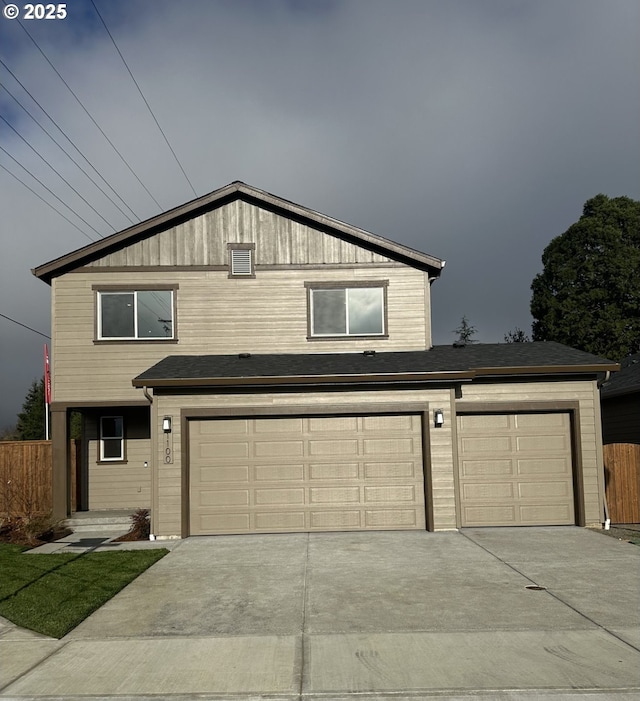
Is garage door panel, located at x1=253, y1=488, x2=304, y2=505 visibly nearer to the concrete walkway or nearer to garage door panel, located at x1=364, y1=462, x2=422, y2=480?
garage door panel, located at x1=364, y1=462, x2=422, y2=480

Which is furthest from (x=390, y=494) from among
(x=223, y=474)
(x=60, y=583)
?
(x=60, y=583)

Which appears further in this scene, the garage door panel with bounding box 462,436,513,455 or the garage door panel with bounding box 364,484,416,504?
the garage door panel with bounding box 462,436,513,455

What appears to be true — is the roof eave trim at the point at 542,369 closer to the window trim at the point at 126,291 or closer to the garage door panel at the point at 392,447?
the garage door panel at the point at 392,447

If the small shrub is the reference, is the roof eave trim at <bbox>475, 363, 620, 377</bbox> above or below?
above

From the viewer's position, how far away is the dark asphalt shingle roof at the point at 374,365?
1273 cm

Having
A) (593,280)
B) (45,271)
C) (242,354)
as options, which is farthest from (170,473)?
(593,280)

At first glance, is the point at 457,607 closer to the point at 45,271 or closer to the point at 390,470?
the point at 390,470

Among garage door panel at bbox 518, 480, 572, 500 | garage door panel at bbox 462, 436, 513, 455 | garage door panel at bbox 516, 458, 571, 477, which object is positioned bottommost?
garage door panel at bbox 518, 480, 572, 500

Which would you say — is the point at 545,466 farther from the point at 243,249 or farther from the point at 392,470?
the point at 243,249

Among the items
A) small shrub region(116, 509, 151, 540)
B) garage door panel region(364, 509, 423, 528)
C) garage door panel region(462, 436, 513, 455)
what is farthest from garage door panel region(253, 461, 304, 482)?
garage door panel region(462, 436, 513, 455)

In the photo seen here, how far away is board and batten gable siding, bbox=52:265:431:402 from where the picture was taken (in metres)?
15.9

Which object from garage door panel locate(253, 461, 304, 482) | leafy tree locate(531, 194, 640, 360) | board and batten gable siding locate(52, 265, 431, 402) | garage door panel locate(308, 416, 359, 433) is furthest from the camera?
leafy tree locate(531, 194, 640, 360)

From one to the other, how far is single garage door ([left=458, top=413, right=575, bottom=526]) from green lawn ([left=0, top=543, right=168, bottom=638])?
5.97 m

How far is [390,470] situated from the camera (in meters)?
12.9
